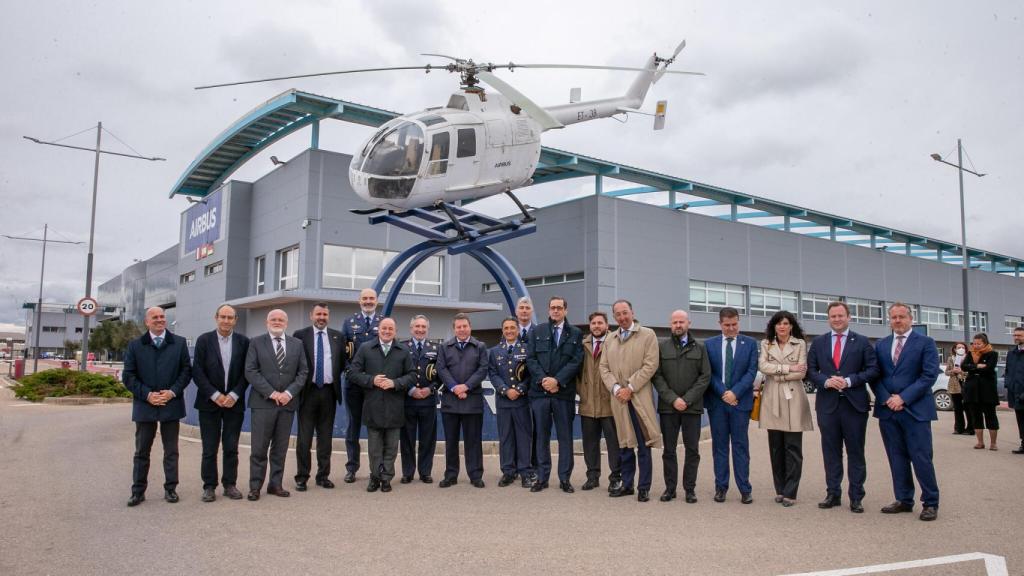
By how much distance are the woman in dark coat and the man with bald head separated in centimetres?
664

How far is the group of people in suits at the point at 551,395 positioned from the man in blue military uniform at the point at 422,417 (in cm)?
2

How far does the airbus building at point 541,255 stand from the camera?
23125 mm

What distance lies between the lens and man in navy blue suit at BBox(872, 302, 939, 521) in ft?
21.8

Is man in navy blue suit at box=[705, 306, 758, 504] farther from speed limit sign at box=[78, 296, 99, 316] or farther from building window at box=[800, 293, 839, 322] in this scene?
building window at box=[800, 293, 839, 322]

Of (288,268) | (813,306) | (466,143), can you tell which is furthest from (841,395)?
(813,306)

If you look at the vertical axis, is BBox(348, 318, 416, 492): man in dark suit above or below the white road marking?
above

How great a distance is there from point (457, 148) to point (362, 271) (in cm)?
1199

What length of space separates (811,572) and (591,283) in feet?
85.8

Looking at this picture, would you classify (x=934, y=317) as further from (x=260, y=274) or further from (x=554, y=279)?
(x=260, y=274)

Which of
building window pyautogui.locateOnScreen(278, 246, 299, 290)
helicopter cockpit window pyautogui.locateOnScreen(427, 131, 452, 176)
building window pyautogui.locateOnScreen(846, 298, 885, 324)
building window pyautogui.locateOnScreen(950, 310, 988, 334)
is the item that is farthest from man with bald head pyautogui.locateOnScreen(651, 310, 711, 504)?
building window pyautogui.locateOnScreen(950, 310, 988, 334)

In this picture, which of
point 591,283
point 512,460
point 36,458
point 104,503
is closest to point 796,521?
point 512,460

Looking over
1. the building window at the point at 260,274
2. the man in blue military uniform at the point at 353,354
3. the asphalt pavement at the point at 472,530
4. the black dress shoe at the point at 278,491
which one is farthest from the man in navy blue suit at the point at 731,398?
the building window at the point at 260,274

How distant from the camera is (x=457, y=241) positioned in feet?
44.1

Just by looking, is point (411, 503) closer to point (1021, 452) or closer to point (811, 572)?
point (811, 572)
